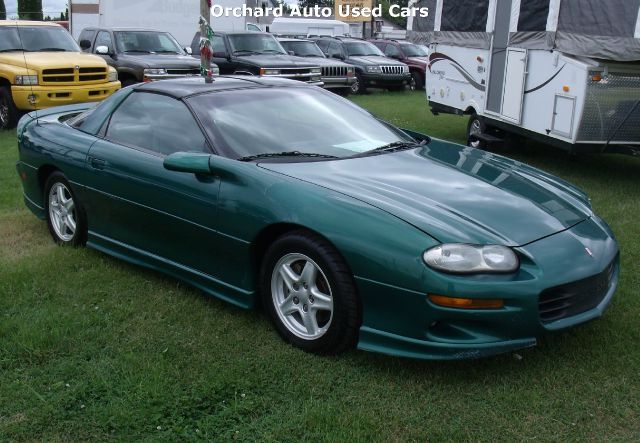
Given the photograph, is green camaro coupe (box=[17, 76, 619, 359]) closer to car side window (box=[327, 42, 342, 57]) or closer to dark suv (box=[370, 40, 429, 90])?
car side window (box=[327, 42, 342, 57])

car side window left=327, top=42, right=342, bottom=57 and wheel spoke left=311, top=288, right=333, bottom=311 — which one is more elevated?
car side window left=327, top=42, right=342, bottom=57

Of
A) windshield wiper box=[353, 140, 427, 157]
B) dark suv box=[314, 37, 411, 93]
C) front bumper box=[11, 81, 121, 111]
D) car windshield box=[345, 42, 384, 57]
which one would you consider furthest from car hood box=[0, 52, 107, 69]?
car windshield box=[345, 42, 384, 57]

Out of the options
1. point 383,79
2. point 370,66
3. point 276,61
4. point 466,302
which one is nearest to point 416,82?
point 383,79

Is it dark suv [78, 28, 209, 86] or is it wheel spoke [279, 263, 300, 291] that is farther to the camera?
dark suv [78, 28, 209, 86]

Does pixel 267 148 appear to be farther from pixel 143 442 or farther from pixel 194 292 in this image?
pixel 143 442

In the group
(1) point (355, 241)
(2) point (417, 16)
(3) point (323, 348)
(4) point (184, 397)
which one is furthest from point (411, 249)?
(2) point (417, 16)

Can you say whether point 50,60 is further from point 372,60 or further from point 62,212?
point 372,60

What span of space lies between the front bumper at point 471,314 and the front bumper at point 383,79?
1717 cm

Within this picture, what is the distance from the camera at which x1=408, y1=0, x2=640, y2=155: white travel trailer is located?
24.5ft

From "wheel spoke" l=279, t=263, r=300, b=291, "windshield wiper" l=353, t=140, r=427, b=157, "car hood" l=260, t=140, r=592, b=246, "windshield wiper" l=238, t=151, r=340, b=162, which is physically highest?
"windshield wiper" l=238, t=151, r=340, b=162

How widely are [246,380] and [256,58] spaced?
13.8 m

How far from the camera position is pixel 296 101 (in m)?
4.71

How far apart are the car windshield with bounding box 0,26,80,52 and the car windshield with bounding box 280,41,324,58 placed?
7798 millimetres

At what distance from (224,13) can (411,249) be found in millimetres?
16500
